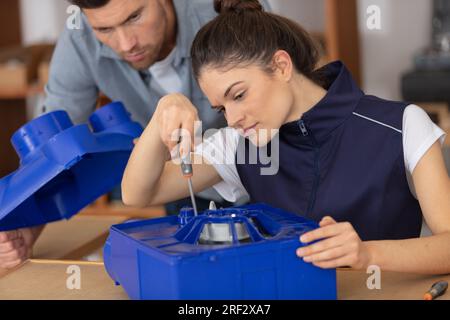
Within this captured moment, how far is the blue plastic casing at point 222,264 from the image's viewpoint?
857 mm

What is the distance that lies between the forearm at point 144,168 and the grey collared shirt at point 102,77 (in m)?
0.40

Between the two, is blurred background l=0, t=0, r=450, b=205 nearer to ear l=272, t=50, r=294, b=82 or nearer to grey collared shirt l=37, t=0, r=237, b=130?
grey collared shirt l=37, t=0, r=237, b=130

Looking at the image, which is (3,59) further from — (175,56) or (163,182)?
(163,182)

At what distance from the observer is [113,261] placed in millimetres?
1046

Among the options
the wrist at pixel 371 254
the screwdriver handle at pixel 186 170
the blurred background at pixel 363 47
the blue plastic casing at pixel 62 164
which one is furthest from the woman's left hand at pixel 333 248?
the blurred background at pixel 363 47

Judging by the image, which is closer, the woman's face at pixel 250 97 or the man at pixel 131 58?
the woman's face at pixel 250 97

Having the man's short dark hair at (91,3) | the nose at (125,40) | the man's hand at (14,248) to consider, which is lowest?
the man's hand at (14,248)

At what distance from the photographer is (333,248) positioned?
3.05 feet

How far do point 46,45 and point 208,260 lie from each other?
7.79ft

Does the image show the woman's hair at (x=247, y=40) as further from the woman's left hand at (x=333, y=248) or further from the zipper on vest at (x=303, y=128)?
the woman's left hand at (x=333, y=248)

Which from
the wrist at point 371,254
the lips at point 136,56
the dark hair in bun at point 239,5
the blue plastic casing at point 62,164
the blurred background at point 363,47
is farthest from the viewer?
the blurred background at point 363,47

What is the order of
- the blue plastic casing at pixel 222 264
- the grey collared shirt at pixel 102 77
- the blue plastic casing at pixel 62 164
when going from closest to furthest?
the blue plastic casing at pixel 222 264 < the blue plastic casing at pixel 62 164 < the grey collared shirt at pixel 102 77

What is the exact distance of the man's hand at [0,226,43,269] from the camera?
52.2 inches

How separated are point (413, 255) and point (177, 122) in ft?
1.29
